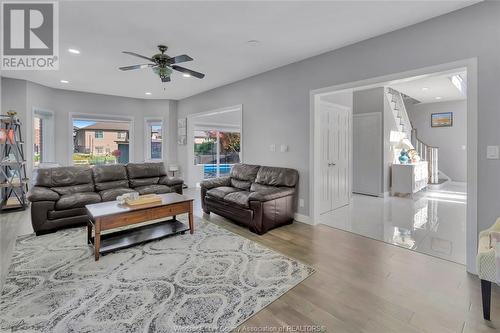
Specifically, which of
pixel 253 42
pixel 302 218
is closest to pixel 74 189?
pixel 253 42

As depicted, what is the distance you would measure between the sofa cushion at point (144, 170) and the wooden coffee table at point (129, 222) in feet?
6.18

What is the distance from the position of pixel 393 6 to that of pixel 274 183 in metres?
2.90

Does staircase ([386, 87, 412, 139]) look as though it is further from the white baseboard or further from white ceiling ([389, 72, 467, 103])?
the white baseboard

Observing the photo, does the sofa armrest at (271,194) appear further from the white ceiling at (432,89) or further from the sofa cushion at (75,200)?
the white ceiling at (432,89)

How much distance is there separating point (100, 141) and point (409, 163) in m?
8.64

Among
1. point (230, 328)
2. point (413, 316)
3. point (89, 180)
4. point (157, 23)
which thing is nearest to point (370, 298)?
point (413, 316)

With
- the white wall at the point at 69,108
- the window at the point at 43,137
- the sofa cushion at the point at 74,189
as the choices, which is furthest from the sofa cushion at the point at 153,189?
the window at the point at 43,137

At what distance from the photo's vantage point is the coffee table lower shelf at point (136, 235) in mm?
3018

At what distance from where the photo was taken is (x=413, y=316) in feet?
6.22

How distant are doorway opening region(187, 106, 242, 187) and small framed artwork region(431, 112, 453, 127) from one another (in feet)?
23.1

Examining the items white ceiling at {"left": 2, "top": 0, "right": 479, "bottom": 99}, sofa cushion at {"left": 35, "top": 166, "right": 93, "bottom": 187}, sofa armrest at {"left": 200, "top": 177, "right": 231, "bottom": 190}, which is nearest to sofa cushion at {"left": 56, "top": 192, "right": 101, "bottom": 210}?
sofa cushion at {"left": 35, "top": 166, "right": 93, "bottom": 187}

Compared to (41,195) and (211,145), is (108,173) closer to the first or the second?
(41,195)

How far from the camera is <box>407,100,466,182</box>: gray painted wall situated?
8398 millimetres

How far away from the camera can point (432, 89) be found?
22.4 feet
